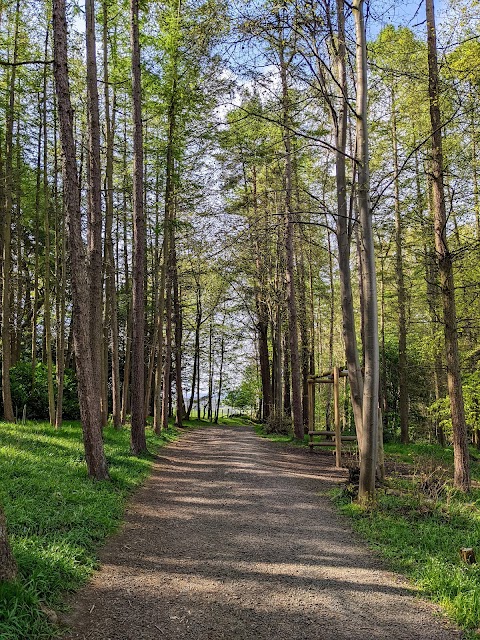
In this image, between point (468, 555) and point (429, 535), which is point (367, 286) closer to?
point (429, 535)

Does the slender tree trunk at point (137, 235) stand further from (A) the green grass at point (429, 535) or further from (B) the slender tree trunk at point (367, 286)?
(B) the slender tree trunk at point (367, 286)

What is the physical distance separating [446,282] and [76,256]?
6098 millimetres

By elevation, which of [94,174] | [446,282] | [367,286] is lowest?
[367,286]

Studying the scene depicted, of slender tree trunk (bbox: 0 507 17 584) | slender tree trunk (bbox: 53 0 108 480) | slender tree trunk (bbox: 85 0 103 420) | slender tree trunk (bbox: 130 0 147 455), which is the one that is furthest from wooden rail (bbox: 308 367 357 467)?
slender tree trunk (bbox: 0 507 17 584)

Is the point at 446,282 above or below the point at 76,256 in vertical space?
below

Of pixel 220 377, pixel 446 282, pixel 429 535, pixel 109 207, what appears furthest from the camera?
pixel 220 377

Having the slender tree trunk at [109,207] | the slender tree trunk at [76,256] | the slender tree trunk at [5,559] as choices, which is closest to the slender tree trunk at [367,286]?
the slender tree trunk at [76,256]

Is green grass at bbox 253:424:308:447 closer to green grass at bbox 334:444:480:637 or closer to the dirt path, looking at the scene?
green grass at bbox 334:444:480:637

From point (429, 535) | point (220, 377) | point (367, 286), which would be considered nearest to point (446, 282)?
point (367, 286)

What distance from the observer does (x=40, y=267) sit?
1844cm

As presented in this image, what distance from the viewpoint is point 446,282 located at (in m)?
8.01

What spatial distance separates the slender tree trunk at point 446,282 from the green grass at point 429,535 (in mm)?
548

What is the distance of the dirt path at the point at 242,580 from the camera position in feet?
10.6

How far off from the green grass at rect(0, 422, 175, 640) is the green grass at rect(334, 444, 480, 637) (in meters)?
2.90
